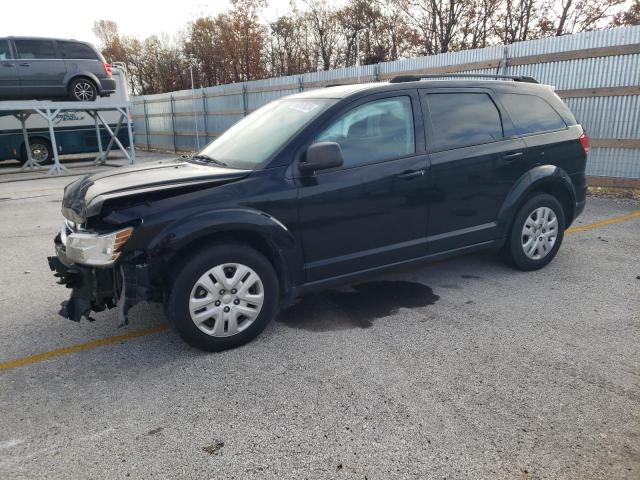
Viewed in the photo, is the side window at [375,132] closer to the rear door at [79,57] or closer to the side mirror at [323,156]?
the side mirror at [323,156]

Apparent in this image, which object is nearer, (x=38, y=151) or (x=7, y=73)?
(x=7, y=73)

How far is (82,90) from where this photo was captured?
14.4 meters

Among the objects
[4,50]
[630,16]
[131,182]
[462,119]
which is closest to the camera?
[131,182]

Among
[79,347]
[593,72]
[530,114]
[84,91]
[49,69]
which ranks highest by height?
[49,69]

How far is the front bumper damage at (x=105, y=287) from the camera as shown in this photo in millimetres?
3039

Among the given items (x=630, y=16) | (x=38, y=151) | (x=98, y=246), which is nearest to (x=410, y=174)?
(x=98, y=246)

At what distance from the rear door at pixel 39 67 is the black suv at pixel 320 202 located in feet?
39.6

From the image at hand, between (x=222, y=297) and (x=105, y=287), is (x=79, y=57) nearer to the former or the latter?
(x=105, y=287)

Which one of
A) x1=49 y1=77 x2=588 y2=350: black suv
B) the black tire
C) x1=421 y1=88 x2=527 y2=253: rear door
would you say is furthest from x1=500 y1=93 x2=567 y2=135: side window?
the black tire

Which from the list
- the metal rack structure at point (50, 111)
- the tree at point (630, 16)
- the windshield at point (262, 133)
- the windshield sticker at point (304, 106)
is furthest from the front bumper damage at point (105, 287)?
the tree at point (630, 16)

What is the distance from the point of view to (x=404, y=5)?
2727 cm

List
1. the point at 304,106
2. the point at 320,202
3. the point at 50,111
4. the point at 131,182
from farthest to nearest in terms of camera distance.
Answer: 1. the point at 50,111
2. the point at 304,106
3. the point at 320,202
4. the point at 131,182

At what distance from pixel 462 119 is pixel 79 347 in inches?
140

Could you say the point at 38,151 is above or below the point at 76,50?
below
